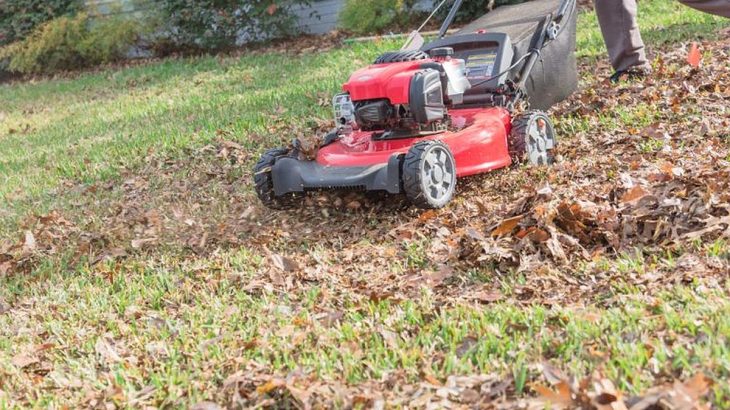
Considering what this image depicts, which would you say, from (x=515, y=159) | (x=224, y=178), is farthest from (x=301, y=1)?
(x=515, y=159)

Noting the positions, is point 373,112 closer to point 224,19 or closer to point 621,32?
point 621,32

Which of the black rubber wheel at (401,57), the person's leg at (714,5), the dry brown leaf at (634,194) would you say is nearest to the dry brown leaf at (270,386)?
the dry brown leaf at (634,194)

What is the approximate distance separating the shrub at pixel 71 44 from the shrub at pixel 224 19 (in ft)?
2.87

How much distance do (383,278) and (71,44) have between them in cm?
1127

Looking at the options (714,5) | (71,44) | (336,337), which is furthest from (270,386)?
(71,44)

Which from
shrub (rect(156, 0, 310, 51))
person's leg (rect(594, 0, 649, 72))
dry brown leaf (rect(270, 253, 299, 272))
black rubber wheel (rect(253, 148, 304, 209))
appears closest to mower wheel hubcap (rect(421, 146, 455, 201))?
dry brown leaf (rect(270, 253, 299, 272))

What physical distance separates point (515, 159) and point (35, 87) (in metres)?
9.55

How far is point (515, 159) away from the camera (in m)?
4.64

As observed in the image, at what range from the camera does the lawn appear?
256 cm

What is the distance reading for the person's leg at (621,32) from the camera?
5.88 metres

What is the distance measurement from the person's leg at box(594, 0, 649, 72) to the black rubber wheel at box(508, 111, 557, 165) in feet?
4.96

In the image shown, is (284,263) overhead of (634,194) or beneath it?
beneath

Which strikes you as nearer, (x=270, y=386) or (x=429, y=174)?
(x=270, y=386)

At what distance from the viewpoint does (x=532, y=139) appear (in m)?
4.67
